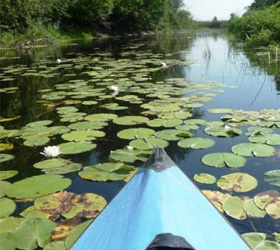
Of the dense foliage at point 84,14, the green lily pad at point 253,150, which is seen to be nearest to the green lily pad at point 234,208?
the green lily pad at point 253,150

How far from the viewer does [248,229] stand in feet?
4.78

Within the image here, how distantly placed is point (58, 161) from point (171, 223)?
137 centimetres

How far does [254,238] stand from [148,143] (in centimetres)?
113

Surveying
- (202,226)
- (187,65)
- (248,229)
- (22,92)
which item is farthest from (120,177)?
(187,65)

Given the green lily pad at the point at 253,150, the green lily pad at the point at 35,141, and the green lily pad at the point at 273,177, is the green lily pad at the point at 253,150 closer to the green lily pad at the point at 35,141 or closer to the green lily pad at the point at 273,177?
the green lily pad at the point at 273,177

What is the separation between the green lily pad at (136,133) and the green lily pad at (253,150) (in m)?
0.68

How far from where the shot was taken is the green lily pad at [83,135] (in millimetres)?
2531

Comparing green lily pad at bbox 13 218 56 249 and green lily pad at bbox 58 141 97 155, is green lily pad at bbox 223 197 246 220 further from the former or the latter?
green lily pad at bbox 58 141 97 155

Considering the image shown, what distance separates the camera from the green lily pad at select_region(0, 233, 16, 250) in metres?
1.35

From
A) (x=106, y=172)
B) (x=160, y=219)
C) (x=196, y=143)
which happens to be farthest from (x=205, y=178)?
(x=160, y=219)

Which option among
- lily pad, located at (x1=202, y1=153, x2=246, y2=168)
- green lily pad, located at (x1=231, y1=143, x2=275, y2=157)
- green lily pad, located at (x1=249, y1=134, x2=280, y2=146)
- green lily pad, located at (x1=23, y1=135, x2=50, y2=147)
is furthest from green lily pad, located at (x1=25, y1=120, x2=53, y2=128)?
green lily pad, located at (x1=249, y1=134, x2=280, y2=146)

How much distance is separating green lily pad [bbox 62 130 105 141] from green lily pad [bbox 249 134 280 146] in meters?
1.18

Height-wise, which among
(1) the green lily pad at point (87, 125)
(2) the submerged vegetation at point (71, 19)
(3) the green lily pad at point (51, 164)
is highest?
(2) the submerged vegetation at point (71, 19)

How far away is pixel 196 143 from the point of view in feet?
7.70
